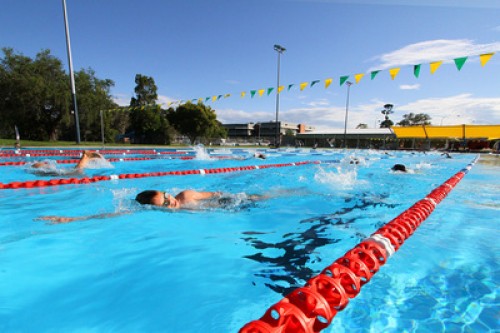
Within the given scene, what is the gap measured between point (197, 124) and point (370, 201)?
1312 inches

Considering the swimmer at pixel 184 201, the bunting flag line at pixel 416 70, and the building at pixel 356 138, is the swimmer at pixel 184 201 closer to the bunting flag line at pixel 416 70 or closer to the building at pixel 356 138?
the bunting flag line at pixel 416 70

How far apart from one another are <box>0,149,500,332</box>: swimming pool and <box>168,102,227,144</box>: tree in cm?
3209

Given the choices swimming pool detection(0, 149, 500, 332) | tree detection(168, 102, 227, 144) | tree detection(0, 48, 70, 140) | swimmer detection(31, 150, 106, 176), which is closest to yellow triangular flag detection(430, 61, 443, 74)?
swimming pool detection(0, 149, 500, 332)

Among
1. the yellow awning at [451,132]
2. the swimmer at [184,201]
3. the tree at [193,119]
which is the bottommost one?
the swimmer at [184,201]

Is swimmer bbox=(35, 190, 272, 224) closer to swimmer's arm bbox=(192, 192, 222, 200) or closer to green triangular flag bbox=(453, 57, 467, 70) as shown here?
swimmer's arm bbox=(192, 192, 222, 200)

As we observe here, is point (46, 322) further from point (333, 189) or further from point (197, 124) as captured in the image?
point (197, 124)

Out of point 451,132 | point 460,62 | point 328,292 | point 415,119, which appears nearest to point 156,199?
point 328,292

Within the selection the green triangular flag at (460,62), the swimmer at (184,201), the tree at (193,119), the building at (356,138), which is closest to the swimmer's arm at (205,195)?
the swimmer at (184,201)

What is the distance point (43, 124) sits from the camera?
29.8 m

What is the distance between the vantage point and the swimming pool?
2.16m

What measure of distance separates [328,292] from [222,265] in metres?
1.52

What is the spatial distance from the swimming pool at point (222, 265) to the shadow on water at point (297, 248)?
18mm

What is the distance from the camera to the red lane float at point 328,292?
1418 mm

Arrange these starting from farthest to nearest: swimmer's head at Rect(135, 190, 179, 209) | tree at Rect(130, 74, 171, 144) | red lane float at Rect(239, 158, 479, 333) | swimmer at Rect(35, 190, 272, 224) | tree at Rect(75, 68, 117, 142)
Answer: tree at Rect(130, 74, 171, 144) → tree at Rect(75, 68, 117, 142) → swimmer's head at Rect(135, 190, 179, 209) → swimmer at Rect(35, 190, 272, 224) → red lane float at Rect(239, 158, 479, 333)
